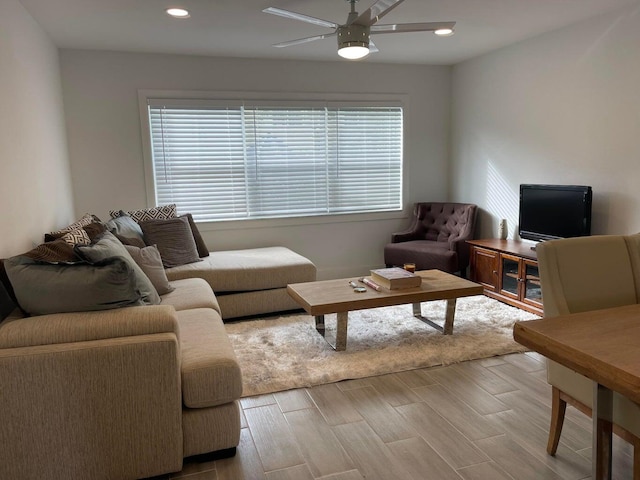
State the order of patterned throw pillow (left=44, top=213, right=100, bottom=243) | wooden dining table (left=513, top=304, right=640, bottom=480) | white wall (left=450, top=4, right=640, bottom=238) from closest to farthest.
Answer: wooden dining table (left=513, top=304, right=640, bottom=480), patterned throw pillow (left=44, top=213, right=100, bottom=243), white wall (left=450, top=4, right=640, bottom=238)

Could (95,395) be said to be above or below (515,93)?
below

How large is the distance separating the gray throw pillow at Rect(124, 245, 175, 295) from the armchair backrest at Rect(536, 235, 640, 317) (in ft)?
7.95

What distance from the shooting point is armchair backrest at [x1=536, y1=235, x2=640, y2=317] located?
1899 mm

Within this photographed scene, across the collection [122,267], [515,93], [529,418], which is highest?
[515,93]

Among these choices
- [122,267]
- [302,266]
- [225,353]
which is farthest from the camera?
[302,266]

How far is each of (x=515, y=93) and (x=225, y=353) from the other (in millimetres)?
3994

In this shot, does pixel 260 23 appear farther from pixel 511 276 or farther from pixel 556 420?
pixel 556 420

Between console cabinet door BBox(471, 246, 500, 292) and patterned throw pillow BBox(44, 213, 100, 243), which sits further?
console cabinet door BBox(471, 246, 500, 292)

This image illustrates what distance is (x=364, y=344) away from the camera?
11.3ft

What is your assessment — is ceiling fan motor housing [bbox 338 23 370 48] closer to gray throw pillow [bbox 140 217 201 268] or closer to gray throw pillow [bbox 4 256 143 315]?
gray throw pillow [bbox 4 256 143 315]

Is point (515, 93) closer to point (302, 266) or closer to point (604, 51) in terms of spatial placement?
point (604, 51)

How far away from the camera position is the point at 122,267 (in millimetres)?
1997

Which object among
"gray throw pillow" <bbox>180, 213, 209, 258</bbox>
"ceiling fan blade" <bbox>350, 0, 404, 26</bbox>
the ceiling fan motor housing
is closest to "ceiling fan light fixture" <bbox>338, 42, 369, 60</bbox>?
the ceiling fan motor housing

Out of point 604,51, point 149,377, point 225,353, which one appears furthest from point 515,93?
point 149,377
